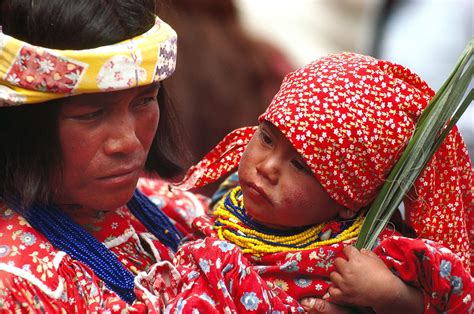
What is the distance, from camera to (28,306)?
→ 2053mm

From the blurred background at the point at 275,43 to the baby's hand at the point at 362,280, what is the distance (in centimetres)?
198

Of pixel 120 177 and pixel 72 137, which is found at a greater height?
pixel 72 137

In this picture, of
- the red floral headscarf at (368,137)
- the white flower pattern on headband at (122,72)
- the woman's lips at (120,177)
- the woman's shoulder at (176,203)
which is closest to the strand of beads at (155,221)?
the woman's shoulder at (176,203)

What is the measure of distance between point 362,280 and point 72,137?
0.72m

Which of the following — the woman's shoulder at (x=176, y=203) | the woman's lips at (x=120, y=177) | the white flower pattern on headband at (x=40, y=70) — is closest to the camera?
the white flower pattern on headband at (x=40, y=70)

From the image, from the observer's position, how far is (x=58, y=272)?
7.05 ft

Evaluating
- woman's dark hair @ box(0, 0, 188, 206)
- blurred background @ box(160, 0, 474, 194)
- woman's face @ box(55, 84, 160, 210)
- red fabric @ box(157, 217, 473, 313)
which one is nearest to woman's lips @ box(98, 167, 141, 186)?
woman's face @ box(55, 84, 160, 210)

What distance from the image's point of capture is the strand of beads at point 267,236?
7.63 feet

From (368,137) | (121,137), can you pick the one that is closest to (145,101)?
(121,137)

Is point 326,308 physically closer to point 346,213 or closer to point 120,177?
point 346,213

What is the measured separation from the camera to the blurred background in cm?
435

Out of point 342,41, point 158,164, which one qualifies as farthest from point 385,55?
point 158,164

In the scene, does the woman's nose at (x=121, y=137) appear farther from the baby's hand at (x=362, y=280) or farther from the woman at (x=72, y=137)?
the baby's hand at (x=362, y=280)

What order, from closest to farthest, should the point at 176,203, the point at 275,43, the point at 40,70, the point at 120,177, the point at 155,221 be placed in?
the point at 40,70 < the point at 120,177 < the point at 155,221 < the point at 176,203 < the point at 275,43
